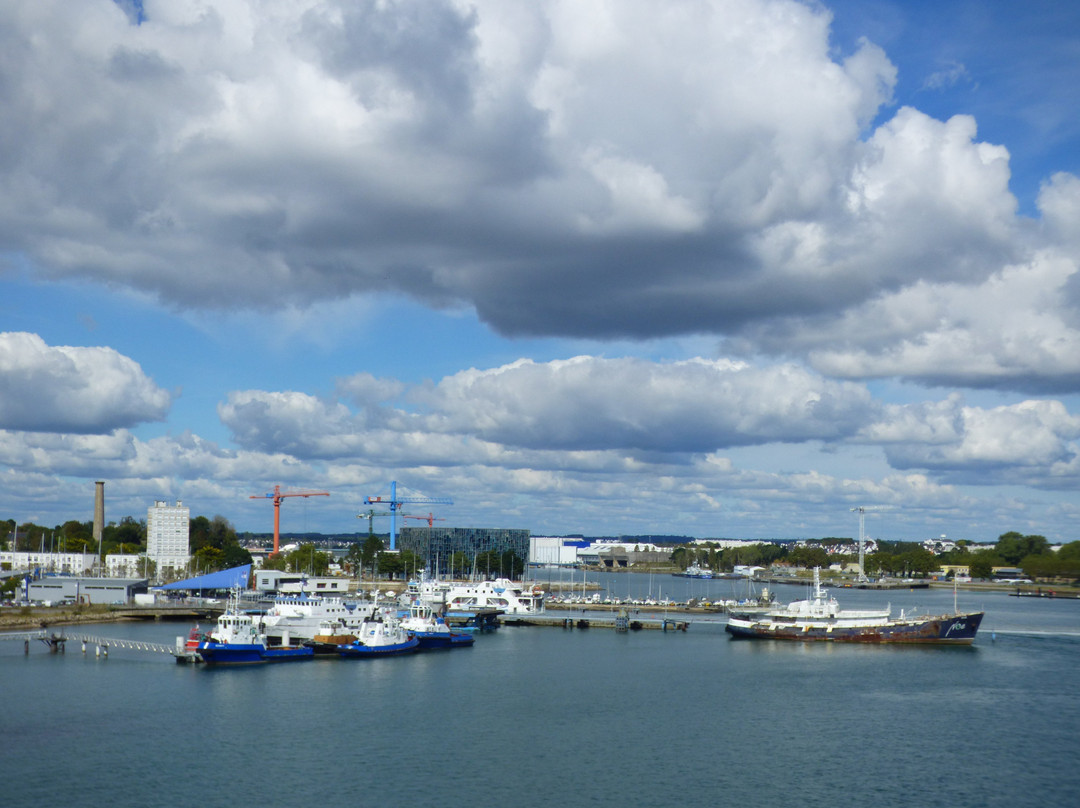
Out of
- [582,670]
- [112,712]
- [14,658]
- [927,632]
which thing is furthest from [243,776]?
[927,632]

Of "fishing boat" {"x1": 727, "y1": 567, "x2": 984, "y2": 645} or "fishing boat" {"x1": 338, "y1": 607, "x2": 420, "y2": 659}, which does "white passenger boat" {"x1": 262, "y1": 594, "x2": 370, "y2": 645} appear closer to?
"fishing boat" {"x1": 338, "y1": 607, "x2": 420, "y2": 659}

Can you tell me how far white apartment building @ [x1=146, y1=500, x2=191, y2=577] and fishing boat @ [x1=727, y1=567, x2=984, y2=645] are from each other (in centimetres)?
12639

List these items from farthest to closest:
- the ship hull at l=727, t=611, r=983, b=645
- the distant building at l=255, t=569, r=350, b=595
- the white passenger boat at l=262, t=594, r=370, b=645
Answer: the distant building at l=255, t=569, r=350, b=595 → the ship hull at l=727, t=611, r=983, b=645 → the white passenger boat at l=262, t=594, r=370, b=645

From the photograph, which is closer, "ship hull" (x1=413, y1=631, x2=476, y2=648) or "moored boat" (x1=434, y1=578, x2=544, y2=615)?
"ship hull" (x1=413, y1=631, x2=476, y2=648)

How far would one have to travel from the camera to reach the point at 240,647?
6825 cm

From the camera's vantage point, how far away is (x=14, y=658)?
227 ft

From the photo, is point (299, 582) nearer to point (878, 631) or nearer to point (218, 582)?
point (218, 582)

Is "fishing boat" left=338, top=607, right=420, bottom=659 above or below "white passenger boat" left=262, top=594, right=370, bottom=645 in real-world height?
below

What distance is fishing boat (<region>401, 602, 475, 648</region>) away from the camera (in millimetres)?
82650

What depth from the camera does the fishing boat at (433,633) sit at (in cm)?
8265

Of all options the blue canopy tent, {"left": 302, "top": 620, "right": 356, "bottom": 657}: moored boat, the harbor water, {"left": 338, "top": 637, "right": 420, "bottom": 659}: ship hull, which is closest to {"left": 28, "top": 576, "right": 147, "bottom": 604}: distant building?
the blue canopy tent

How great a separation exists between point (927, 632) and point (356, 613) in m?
51.9

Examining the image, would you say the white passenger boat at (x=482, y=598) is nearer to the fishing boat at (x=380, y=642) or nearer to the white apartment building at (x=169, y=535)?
the fishing boat at (x=380, y=642)

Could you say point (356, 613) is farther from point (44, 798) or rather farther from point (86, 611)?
point (44, 798)
